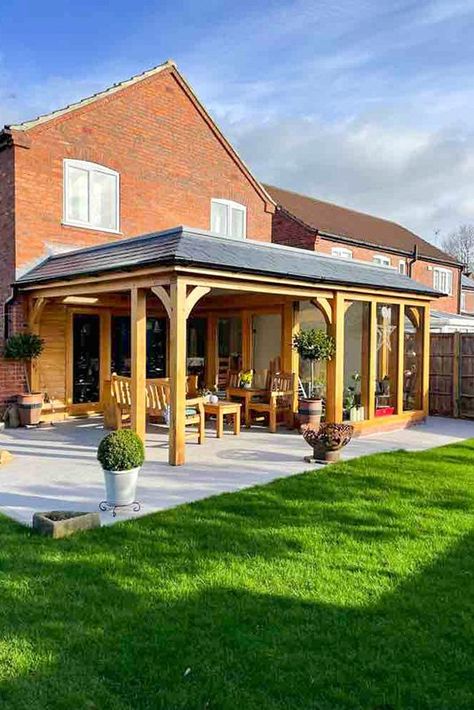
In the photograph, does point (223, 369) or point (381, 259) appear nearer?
point (223, 369)

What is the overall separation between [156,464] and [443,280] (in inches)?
937

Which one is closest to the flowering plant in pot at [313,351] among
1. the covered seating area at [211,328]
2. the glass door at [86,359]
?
the covered seating area at [211,328]

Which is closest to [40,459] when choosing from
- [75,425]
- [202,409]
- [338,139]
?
[202,409]

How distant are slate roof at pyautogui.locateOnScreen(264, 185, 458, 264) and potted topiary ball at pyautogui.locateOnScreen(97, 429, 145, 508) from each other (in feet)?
56.4

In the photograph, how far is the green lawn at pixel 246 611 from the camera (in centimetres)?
289

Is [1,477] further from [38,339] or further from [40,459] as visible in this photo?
[38,339]

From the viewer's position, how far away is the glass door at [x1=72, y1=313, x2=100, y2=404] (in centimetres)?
1298

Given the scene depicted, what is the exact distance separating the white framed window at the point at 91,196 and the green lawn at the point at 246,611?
9.31 meters

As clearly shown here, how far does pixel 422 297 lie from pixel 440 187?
37.1 meters

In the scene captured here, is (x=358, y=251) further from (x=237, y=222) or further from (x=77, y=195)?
(x=77, y=195)

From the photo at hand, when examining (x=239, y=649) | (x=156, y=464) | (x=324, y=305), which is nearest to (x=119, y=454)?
(x=156, y=464)

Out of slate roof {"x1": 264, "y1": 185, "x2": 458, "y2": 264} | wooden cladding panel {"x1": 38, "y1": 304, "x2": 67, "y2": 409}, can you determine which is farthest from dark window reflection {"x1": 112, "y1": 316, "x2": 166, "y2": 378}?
slate roof {"x1": 264, "y1": 185, "x2": 458, "y2": 264}

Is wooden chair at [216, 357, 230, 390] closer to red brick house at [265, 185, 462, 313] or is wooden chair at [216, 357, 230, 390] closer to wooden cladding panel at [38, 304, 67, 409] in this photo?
wooden cladding panel at [38, 304, 67, 409]

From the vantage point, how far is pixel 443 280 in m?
28.2
